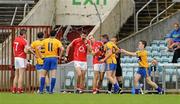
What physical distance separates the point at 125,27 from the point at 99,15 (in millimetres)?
1555

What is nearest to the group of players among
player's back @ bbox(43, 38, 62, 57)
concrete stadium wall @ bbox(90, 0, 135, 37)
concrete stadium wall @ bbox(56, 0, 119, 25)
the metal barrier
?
player's back @ bbox(43, 38, 62, 57)

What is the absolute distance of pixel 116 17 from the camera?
121ft

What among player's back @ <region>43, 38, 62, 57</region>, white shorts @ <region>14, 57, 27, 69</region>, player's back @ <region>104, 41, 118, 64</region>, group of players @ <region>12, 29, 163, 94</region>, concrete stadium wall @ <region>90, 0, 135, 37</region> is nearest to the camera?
player's back @ <region>43, 38, 62, 57</region>

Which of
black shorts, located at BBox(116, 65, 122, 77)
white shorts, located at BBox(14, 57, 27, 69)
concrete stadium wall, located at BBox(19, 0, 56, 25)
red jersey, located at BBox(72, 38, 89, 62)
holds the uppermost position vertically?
concrete stadium wall, located at BBox(19, 0, 56, 25)

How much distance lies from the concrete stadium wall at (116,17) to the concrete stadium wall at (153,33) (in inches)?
43.2

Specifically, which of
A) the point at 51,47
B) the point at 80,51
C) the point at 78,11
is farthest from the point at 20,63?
the point at 78,11

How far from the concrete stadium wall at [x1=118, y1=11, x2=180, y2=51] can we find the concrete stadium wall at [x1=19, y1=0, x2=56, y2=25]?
404cm

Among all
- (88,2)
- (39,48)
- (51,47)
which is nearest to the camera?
(51,47)

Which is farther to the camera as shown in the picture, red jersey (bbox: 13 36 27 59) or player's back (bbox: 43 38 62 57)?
red jersey (bbox: 13 36 27 59)

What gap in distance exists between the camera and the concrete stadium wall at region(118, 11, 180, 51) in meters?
35.6

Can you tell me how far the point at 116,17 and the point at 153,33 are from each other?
6.63 ft

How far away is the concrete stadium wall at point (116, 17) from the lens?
118 feet

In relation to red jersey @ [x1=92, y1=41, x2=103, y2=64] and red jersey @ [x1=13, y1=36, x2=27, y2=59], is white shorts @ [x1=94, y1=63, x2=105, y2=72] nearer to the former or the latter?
red jersey @ [x1=92, y1=41, x2=103, y2=64]

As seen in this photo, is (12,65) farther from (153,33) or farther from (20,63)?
(153,33)
